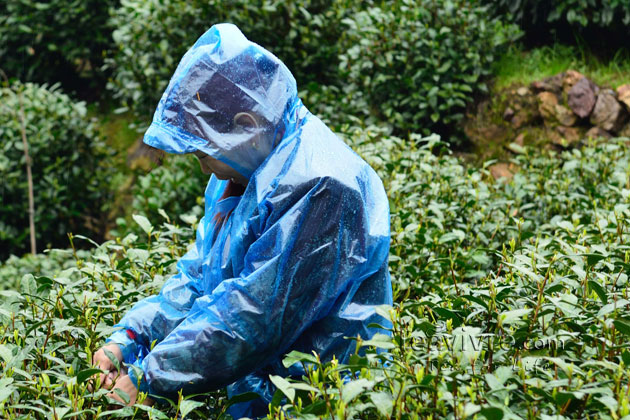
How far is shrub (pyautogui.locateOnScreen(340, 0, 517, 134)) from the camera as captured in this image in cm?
557

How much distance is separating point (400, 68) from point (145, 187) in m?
2.20

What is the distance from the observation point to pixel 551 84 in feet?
18.4

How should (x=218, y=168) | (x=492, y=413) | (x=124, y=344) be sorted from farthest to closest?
(x=124, y=344), (x=218, y=168), (x=492, y=413)

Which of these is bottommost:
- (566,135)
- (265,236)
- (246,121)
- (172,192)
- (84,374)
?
(172,192)

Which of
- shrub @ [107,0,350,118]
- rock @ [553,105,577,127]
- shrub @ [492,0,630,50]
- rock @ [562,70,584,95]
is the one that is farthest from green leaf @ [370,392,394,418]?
shrub @ [492,0,630,50]

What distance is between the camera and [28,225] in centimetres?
660

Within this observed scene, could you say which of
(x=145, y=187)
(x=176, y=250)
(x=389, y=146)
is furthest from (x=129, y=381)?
(x=145, y=187)

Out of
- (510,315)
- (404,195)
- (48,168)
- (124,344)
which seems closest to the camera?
(510,315)

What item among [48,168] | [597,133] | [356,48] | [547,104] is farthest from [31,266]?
[597,133]

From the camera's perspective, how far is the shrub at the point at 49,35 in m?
8.23

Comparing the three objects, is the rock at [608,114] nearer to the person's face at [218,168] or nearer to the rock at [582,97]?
the rock at [582,97]

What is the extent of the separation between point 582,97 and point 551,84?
27 centimetres

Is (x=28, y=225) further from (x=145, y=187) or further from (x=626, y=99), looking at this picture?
(x=626, y=99)

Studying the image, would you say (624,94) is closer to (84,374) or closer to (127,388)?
(127,388)
